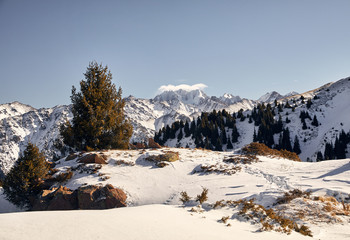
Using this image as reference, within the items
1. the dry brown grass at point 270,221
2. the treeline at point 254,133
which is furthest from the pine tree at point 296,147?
the dry brown grass at point 270,221

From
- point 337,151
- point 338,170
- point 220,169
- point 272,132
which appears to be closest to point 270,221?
point 220,169

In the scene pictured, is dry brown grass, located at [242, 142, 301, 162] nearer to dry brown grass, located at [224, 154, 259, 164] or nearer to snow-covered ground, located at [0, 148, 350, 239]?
snow-covered ground, located at [0, 148, 350, 239]

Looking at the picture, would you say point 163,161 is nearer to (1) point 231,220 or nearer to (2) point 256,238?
(1) point 231,220

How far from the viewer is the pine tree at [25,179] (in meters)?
12.2

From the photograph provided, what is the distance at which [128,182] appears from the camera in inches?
516

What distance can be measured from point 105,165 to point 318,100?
307ft

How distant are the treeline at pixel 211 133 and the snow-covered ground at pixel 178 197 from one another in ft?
170

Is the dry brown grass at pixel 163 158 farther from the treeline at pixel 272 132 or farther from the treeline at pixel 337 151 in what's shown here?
the treeline at pixel 272 132

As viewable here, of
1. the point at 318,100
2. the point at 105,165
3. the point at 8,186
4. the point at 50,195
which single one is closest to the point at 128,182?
the point at 105,165

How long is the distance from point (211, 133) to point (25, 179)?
66488 mm

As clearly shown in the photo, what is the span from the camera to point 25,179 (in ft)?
39.9

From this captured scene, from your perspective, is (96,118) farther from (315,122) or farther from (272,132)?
(315,122)

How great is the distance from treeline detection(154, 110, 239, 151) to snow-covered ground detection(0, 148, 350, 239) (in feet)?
170

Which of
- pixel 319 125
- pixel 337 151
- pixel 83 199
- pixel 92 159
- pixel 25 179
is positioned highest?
pixel 92 159
